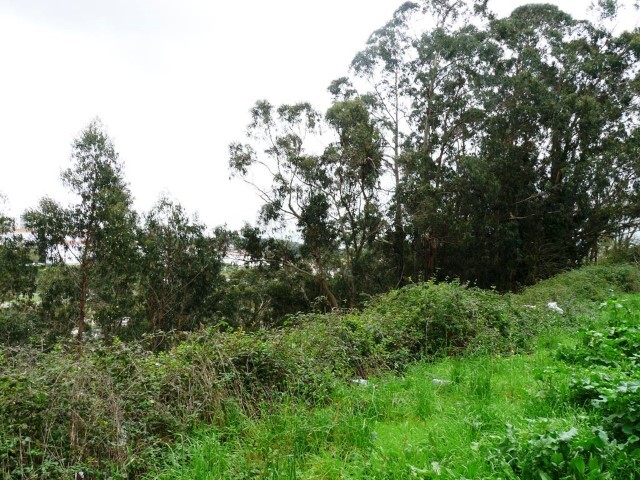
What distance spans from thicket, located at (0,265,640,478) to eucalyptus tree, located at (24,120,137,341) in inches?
503

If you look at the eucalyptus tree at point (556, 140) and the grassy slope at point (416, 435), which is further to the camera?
the eucalyptus tree at point (556, 140)

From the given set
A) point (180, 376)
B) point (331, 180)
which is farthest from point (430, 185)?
point (180, 376)

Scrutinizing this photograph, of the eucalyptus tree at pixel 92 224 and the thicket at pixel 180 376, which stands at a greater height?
the eucalyptus tree at pixel 92 224

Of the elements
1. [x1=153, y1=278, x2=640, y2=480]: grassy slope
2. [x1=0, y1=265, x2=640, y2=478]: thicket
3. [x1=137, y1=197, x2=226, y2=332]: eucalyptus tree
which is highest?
[x1=137, y1=197, x2=226, y2=332]: eucalyptus tree

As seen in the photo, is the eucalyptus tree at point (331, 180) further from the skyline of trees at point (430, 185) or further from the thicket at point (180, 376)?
the thicket at point (180, 376)

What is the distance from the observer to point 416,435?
3.01 m

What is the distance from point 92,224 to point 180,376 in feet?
48.3

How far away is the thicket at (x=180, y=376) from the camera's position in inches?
111

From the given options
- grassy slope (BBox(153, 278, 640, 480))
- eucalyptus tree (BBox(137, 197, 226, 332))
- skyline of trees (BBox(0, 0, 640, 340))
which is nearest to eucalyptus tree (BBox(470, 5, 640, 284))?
skyline of trees (BBox(0, 0, 640, 340))

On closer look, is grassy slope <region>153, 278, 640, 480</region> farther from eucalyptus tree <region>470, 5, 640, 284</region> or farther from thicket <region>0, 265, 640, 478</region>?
eucalyptus tree <region>470, 5, 640, 284</region>

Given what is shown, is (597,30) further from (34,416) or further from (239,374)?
(34,416)

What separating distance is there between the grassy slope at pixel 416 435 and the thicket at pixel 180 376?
1.00ft

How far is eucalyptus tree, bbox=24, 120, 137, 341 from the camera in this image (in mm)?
16219

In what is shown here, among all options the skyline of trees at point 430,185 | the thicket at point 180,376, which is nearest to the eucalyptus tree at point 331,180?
the skyline of trees at point 430,185
